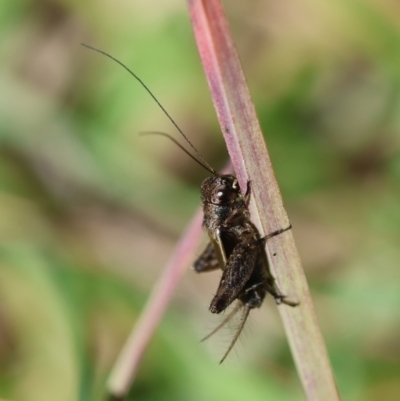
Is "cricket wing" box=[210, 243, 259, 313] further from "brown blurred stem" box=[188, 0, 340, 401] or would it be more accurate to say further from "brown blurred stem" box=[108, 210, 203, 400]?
"brown blurred stem" box=[188, 0, 340, 401]

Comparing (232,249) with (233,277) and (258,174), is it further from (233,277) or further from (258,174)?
(258,174)

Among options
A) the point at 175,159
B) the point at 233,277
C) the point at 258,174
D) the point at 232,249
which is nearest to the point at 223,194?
the point at 232,249

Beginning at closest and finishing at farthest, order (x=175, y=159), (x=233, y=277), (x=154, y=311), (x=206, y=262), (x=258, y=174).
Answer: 1. (x=258, y=174)
2. (x=154, y=311)
3. (x=233, y=277)
4. (x=206, y=262)
5. (x=175, y=159)

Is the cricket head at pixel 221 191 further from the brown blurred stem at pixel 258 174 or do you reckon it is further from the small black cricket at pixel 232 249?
the brown blurred stem at pixel 258 174

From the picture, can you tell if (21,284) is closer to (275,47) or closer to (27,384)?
(27,384)

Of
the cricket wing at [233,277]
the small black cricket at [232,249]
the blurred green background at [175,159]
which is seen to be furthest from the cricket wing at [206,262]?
the blurred green background at [175,159]

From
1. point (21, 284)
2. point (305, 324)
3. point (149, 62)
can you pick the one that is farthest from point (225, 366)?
point (149, 62)

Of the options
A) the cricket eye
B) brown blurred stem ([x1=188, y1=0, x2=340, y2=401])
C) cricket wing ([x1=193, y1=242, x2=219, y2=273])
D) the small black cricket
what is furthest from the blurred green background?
brown blurred stem ([x1=188, y1=0, x2=340, y2=401])
